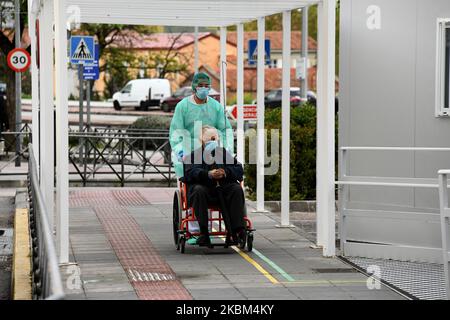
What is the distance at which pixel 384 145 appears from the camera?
39.2 ft

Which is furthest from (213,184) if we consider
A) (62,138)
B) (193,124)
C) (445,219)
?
(445,219)

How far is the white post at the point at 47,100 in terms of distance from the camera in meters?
11.6

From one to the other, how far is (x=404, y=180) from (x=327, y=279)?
6.34ft

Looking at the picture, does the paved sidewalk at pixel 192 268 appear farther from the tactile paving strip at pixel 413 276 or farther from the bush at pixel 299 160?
the bush at pixel 299 160

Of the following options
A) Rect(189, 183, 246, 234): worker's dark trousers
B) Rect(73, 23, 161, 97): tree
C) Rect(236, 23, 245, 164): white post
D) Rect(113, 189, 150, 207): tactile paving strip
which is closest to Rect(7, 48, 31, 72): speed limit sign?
Rect(113, 189, 150, 207): tactile paving strip

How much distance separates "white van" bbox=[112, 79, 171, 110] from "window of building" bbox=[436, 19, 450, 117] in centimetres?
4861

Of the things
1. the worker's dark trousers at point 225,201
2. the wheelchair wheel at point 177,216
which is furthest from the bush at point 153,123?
the worker's dark trousers at point 225,201

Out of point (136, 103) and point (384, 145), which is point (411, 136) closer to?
point (384, 145)

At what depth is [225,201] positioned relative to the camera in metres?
11.9

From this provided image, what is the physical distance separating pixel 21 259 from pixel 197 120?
99.4 inches

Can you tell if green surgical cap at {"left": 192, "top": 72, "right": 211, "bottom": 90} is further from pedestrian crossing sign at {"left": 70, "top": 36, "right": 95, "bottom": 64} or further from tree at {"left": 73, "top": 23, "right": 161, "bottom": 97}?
tree at {"left": 73, "top": 23, "right": 161, "bottom": 97}

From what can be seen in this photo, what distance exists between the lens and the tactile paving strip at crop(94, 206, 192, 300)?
958 centimetres

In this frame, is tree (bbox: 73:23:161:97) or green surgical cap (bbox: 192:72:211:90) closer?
green surgical cap (bbox: 192:72:211:90)
